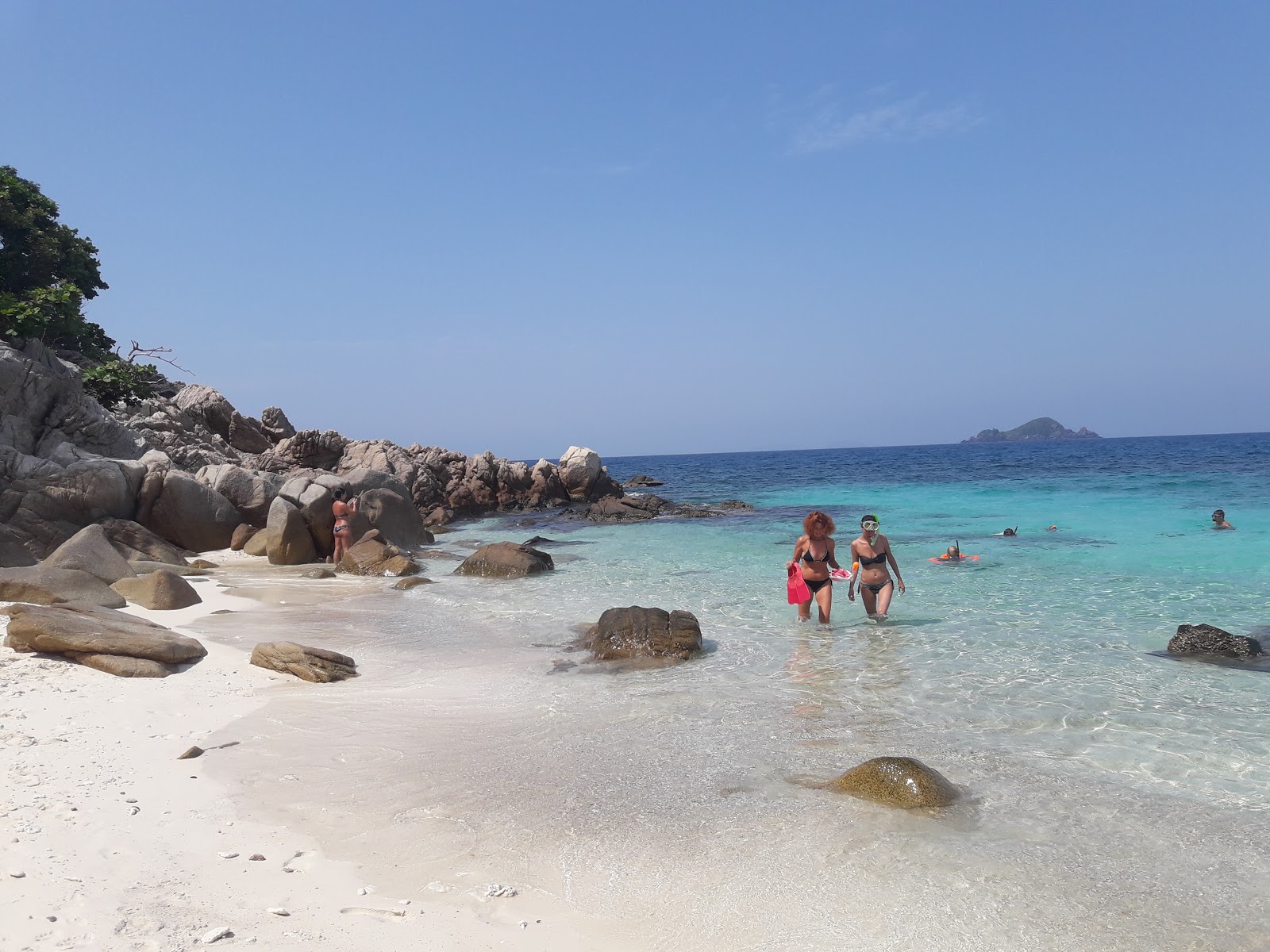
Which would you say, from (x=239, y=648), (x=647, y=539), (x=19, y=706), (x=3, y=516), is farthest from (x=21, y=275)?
(x=19, y=706)

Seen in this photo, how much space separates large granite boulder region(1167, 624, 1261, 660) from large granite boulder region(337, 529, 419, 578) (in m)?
13.4

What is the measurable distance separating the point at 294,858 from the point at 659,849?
6.69ft

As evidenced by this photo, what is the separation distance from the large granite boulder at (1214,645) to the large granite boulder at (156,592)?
12.7m

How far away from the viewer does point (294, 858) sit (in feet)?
14.6

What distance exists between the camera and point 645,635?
1007cm

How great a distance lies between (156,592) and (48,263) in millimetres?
22801

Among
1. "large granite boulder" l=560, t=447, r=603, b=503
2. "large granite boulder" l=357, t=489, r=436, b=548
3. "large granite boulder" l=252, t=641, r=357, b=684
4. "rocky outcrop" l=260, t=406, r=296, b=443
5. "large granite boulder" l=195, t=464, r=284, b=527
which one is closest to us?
"large granite boulder" l=252, t=641, r=357, b=684

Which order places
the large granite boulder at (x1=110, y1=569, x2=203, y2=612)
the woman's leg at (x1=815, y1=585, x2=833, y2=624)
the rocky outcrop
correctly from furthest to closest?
1. the rocky outcrop
2. the woman's leg at (x1=815, y1=585, x2=833, y2=624)
3. the large granite boulder at (x1=110, y1=569, x2=203, y2=612)

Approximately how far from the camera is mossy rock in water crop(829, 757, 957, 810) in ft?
17.7

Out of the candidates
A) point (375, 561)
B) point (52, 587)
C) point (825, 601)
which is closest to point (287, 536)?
point (375, 561)

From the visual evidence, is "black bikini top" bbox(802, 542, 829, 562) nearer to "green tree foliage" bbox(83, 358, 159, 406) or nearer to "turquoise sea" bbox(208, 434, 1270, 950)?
"turquoise sea" bbox(208, 434, 1270, 950)

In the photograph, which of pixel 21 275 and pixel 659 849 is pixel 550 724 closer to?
pixel 659 849

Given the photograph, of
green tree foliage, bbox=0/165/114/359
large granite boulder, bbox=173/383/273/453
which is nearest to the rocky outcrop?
large granite boulder, bbox=173/383/273/453

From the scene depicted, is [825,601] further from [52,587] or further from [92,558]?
[92,558]
